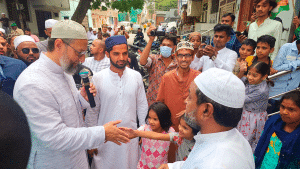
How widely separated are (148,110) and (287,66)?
2.81 meters

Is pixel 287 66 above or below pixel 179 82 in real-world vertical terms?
above

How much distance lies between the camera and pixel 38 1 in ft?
42.7

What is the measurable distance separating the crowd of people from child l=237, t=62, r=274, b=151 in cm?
1

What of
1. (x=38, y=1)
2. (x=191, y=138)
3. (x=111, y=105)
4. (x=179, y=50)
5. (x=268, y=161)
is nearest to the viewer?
(x=191, y=138)

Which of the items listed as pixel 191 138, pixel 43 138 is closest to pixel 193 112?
pixel 191 138

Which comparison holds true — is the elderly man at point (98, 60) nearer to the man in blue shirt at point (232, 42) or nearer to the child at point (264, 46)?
the man in blue shirt at point (232, 42)

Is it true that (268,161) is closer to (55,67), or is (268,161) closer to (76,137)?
(76,137)

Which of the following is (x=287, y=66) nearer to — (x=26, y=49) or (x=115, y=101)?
(x=115, y=101)

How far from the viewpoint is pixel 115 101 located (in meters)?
2.35

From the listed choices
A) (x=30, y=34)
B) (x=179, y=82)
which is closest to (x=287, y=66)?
(x=179, y=82)

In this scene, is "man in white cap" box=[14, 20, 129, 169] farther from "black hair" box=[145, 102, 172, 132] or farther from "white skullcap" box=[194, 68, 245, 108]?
"white skullcap" box=[194, 68, 245, 108]

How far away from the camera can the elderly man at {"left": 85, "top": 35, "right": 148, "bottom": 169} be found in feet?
7.70

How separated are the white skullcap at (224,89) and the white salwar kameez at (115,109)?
149 centimetres

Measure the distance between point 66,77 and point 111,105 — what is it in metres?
0.73
